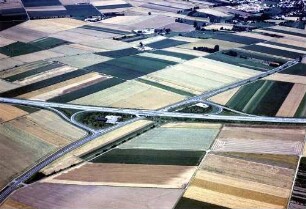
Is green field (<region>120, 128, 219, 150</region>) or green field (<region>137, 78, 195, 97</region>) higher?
green field (<region>137, 78, 195, 97</region>)

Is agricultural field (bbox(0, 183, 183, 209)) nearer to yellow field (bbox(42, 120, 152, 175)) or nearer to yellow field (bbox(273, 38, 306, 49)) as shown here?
yellow field (bbox(42, 120, 152, 175))

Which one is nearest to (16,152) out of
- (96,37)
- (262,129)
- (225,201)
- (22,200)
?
(22,200)

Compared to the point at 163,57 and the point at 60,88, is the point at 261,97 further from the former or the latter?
the point at 60,88

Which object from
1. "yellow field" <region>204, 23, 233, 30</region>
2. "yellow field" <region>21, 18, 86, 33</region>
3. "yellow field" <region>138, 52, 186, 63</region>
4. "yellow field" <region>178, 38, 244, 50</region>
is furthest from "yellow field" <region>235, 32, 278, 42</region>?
"yellow field" <region>21, 18, 86, 33</region>

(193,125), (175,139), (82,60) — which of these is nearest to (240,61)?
(82,60)

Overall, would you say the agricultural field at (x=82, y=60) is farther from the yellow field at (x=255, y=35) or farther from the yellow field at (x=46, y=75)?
the yellow field at (x=255, y=35)

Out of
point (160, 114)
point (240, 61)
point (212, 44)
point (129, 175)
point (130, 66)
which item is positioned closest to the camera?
point (129, 175)

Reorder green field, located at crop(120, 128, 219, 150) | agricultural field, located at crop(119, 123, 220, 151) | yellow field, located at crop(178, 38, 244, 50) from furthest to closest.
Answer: yellow field, located at crop(178, 38, 244, 50) → agricultural field, located at crop(119, 123, 220, 151) → green field, located at crop(120, 128, 219, 150)
